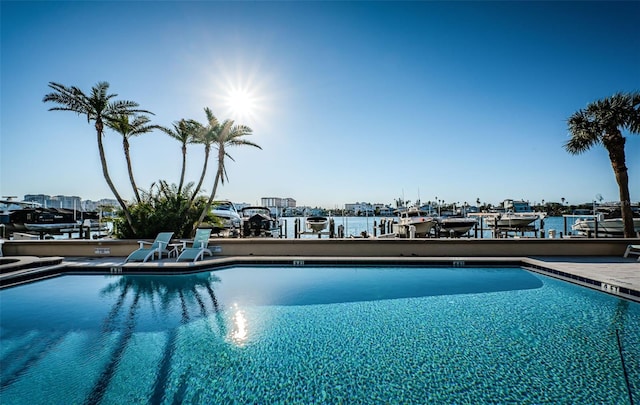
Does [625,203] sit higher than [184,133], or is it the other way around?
[184,133]

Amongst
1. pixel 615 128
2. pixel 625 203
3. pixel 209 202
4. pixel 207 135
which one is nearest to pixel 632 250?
pixel 625 203

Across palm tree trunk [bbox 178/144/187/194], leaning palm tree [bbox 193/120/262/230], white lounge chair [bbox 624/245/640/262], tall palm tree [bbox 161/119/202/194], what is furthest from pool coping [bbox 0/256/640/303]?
tall palm tree [bbox 161/119/202/194]

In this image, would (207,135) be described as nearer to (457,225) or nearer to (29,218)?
(457,225)

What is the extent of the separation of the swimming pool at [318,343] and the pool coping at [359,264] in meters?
0.36

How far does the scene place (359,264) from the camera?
886 centimetres

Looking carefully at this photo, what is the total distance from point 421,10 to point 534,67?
16.9 ft

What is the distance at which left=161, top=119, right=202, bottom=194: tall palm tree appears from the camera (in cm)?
1298

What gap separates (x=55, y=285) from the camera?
7.05 metres

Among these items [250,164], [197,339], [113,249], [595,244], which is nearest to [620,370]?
[197,339]

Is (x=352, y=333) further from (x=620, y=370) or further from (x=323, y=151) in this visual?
(x=323, y=151)

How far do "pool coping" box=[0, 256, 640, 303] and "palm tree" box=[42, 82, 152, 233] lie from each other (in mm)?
2916

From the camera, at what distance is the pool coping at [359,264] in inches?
250

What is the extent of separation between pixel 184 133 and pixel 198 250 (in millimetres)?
6873

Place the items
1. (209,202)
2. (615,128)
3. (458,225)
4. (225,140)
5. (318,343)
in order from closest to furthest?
(318,343) → (615,128) → (209,202) → (225,140) → (458,225)
